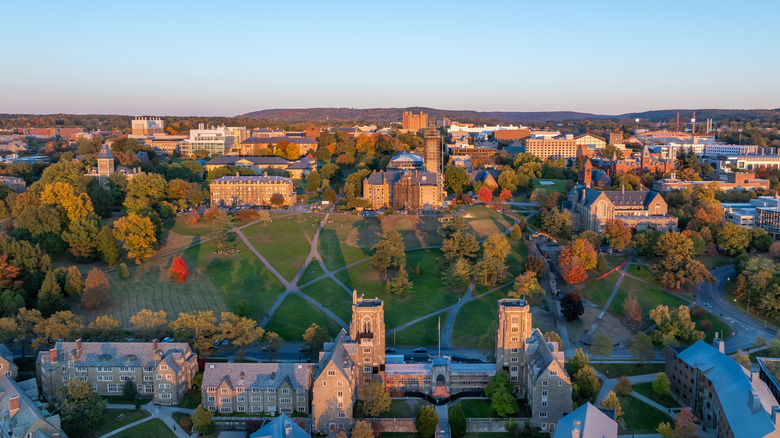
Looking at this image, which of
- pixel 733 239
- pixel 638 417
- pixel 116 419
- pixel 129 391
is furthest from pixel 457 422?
pixel 733 239

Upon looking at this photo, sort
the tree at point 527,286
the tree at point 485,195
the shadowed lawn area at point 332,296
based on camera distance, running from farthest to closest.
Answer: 1. the tree at point 485,195
2. the shadowed lawn area at point 332,296
3. the tree at point 527,286

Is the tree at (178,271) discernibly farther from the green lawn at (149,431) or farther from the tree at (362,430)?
the tree at (362,430)

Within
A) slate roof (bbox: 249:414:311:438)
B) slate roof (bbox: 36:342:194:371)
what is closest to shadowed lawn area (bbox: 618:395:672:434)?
slate roof (bbox: 249:414:311:438)

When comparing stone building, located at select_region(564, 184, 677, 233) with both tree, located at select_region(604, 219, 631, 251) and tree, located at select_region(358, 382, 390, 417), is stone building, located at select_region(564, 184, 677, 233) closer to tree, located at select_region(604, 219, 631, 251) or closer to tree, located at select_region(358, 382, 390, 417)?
tree, located at select_region(604, 219, 631, 251)

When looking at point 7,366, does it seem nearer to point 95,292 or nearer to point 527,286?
point 95,292

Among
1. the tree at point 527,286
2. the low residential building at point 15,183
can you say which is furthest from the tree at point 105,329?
the low residential building at point 15,183

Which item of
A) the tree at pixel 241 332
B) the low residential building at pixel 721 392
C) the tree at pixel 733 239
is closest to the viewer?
the low residential building at pixel 721 392
